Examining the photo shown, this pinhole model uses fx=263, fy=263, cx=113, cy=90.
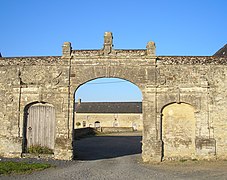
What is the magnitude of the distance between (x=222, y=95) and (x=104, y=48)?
5.98m

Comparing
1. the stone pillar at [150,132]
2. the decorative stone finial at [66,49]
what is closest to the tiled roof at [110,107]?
the stone pillar at [150,132]

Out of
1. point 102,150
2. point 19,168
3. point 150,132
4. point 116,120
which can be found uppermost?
point 150,132

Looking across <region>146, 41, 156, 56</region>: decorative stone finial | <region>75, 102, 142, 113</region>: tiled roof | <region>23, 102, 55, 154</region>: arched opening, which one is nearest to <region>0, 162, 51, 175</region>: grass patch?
<region>23, 102, 55, 154</region>: arched opening

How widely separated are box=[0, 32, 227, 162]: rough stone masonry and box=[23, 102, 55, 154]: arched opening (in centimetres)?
5

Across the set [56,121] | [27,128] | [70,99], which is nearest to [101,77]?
[70,99]

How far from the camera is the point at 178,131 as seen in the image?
1225cm

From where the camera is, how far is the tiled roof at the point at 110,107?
4552cm

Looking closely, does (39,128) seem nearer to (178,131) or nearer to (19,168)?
(19,168)

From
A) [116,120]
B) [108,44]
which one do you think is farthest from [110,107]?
[108,44]

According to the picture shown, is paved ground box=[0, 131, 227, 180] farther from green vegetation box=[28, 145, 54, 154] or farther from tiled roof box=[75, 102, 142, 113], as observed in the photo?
tiled roof box=[75, 102, 142, 113]

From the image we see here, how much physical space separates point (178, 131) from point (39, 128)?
6705 millimetres

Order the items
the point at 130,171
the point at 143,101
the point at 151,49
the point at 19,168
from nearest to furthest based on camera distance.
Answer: the point at 19,168 → the point at 130,171 → the point at 143,101 → the point at 151,49

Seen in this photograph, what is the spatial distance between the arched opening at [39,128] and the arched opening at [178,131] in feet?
17.7

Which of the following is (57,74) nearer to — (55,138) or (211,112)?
(55,138)
